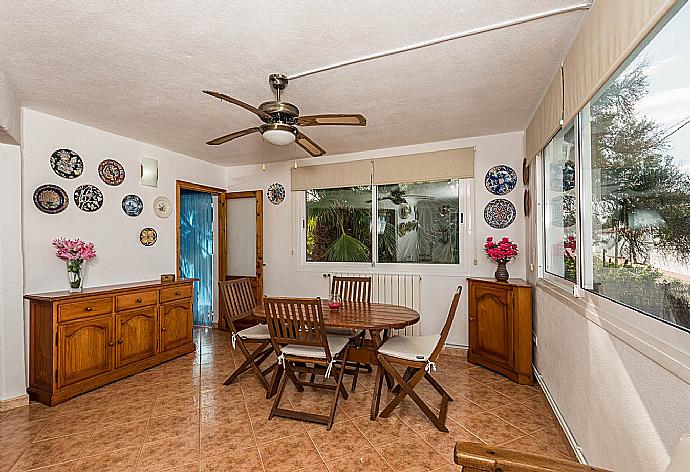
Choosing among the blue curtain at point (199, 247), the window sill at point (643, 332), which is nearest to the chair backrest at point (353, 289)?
the window sill at point (643, 332)

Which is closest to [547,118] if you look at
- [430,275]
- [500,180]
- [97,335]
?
[500,180]

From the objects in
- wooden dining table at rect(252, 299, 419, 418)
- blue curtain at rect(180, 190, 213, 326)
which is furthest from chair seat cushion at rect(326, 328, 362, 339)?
blue curtain at rect(180, 190, 213, 326)

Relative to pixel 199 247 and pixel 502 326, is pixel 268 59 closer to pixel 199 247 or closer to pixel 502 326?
pixel 502 326

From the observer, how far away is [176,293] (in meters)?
4.60

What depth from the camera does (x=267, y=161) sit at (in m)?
5.80

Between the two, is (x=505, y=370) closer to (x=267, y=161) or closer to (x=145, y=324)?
(x=145, y=324)

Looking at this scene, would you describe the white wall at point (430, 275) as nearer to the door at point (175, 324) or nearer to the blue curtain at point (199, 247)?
the blue curtain at point (199, 247)

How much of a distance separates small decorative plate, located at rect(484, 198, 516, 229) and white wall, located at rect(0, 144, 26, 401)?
457cm

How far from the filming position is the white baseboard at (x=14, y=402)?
3213 mm

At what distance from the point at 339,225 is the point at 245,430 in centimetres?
313

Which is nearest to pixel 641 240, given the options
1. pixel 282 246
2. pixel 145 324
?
pixel 145 324

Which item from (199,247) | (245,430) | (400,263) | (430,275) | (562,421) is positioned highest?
(199,247)

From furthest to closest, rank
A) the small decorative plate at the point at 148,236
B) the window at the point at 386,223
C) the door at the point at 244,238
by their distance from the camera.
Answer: the door at the point at 244,238 → the window at the point at 386,223 → the small decorative plate at the point at 148,236

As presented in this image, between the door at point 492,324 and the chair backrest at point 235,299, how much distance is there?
7.68ft
